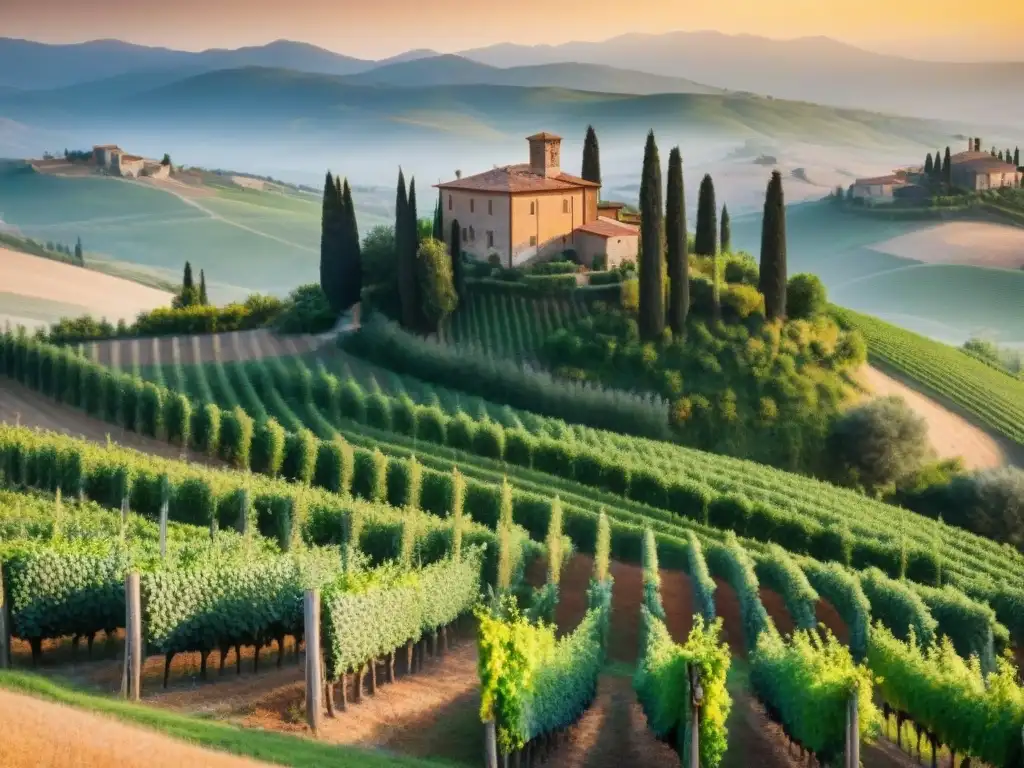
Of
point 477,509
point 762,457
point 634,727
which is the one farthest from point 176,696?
point 762,457

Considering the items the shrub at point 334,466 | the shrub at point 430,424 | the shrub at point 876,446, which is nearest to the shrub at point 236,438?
the shrub at point 334,466

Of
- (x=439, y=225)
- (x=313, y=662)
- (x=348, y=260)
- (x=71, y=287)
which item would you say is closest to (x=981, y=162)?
(x=439, y=225)

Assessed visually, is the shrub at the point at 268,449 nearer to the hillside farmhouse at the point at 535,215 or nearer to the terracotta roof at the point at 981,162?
the hillside farmhouse at the point at 535,215

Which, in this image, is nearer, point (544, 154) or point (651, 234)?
point (651, 234)

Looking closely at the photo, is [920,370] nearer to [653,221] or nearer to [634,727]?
[653,221]

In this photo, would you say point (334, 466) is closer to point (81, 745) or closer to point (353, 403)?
point (353, 403)

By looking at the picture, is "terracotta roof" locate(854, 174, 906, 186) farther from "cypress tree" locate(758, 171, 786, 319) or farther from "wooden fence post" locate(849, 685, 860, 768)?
"wooden fence post" locate(849, 685, 860, 768)
